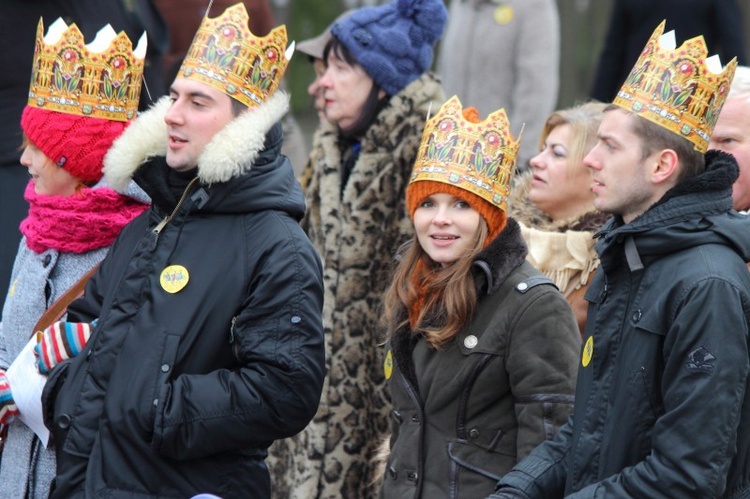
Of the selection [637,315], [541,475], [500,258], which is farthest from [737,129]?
[541,475]

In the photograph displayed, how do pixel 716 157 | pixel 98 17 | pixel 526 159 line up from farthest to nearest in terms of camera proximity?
pixel 526 159
pixel 98 17
pixel 716 157

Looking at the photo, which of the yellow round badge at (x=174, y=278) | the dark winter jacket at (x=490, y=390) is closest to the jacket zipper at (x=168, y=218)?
the yellow round badge at (x=174, y=278)

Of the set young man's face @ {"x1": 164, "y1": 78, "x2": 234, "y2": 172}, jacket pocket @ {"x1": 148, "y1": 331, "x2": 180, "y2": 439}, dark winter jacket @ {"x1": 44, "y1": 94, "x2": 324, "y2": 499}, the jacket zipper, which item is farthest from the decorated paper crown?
jacket pocket @ {"x1": 148, "y1": 331, "x2": 180, "y2": 439}

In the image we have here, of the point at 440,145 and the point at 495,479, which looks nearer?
the point at 495,479

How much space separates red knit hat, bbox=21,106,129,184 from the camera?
4.56 m

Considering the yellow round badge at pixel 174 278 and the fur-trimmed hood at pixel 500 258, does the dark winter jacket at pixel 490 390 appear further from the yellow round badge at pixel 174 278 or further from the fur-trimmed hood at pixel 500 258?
the yellow round badge at pixel 174 278

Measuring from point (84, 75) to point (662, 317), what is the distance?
241cm

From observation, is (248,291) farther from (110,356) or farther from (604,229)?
(604,229)

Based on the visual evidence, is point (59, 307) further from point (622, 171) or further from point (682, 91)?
point (682, 91)

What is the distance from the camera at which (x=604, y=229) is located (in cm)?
359

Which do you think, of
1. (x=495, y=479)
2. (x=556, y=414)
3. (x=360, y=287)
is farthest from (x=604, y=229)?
(x=360, y=287)

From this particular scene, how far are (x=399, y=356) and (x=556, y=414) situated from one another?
0.61 m

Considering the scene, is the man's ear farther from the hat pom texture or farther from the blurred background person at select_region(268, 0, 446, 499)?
the hat pom texture

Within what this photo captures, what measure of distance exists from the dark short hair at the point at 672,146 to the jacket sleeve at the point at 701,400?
43cm
